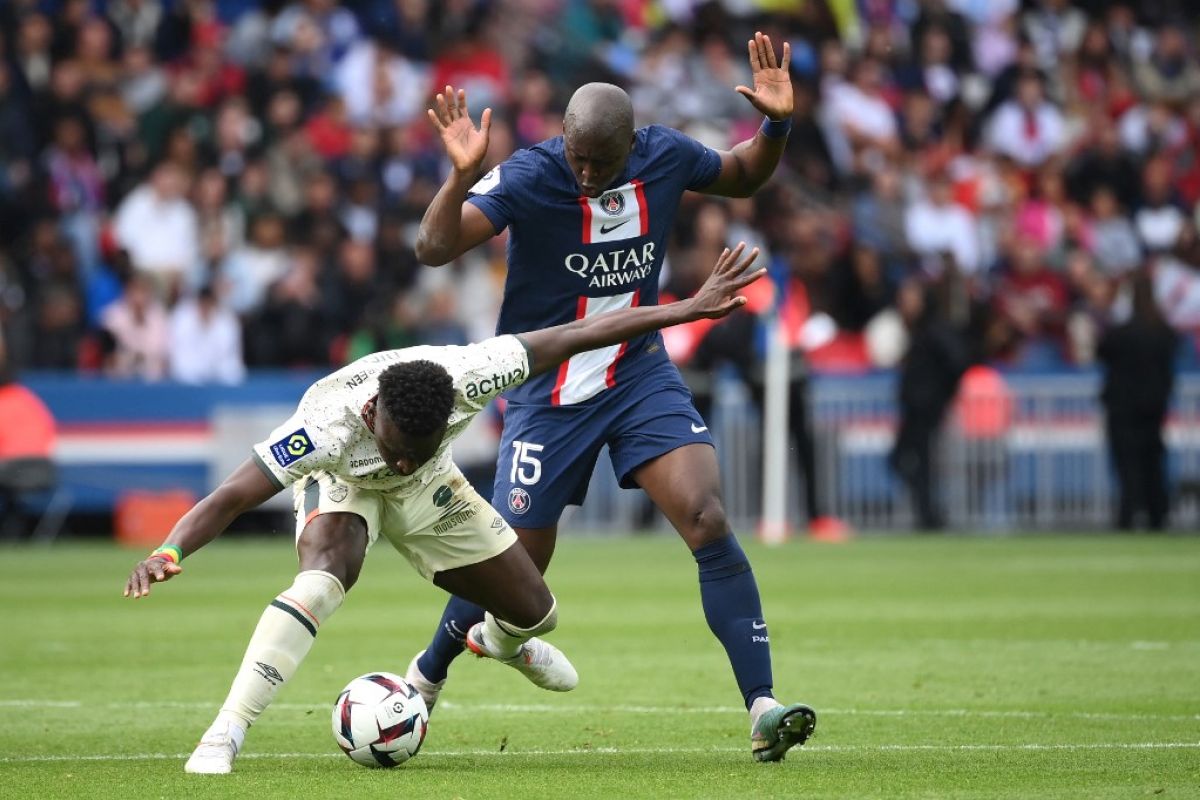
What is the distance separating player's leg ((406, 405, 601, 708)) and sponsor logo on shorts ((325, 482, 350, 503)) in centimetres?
94

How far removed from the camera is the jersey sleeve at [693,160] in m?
8.59

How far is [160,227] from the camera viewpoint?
68.7ft

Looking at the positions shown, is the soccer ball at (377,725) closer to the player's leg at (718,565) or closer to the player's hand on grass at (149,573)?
the player's hand on grass at (149,573)

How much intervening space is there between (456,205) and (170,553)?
5.97 feet

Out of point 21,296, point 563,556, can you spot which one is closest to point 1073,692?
point 563,556

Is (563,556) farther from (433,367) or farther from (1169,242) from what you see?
(433,367)

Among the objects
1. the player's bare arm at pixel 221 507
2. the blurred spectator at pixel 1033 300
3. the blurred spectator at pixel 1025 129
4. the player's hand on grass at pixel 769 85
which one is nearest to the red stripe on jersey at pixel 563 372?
the player's hand on grass at pixel 769 85

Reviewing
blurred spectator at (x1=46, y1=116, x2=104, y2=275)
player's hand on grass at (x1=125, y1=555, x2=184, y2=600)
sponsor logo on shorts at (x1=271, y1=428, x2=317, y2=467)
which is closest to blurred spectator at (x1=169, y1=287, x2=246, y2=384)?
blurred spectator at (x1=46, y1=116, x2=104, y2=275)

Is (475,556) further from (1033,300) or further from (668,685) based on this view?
(1033,300)

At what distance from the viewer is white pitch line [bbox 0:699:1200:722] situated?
350 inches

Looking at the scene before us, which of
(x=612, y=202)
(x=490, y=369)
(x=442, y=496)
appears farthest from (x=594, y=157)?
(x=442, y=496)

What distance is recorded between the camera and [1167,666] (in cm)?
1075

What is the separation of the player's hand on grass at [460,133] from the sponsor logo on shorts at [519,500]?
1.38 meters

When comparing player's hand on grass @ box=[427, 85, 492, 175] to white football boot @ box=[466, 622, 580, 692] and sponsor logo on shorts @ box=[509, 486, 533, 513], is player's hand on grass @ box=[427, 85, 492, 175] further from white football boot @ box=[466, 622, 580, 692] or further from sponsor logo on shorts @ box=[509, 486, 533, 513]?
white football boot @ box=[466, 622, 580, 692]
